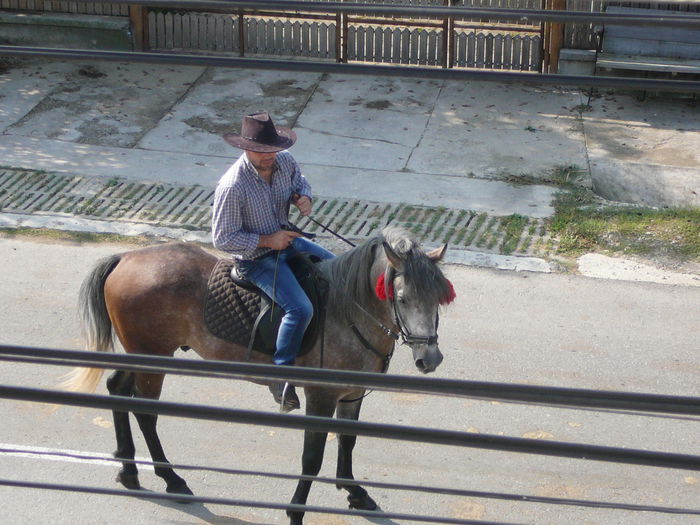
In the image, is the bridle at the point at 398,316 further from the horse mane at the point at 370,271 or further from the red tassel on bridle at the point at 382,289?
the horse mane at the point at 370,271

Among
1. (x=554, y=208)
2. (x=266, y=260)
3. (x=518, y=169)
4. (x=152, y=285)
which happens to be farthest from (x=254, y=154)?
(x=518, y=169)

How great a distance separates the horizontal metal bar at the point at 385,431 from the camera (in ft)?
10.3

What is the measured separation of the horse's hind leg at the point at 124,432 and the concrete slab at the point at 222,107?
6.13m

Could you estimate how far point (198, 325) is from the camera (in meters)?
7.05

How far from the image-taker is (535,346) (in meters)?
9.34

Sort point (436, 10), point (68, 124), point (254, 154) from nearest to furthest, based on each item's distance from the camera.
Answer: point (436, 10) < point (254, 154) < point (68, 124)

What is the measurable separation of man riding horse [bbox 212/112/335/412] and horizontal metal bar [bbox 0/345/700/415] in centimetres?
303

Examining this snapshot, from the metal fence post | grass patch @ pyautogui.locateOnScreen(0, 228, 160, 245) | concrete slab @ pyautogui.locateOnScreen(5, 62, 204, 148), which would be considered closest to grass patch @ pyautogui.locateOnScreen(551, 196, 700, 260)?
grass patch @ pyautogui.locateOnScreen(0, 228, 160, 245)

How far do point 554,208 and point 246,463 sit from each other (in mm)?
5542

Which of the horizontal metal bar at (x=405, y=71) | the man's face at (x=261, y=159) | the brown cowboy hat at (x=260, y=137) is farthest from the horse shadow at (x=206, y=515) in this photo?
the horizontal metal bar at (x=405, y=71)

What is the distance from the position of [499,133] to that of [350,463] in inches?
293

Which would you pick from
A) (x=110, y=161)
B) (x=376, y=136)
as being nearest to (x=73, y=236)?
(x=110, y=161)

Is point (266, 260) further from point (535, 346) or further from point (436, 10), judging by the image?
point (535, 346)

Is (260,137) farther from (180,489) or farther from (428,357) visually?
(180,489)
